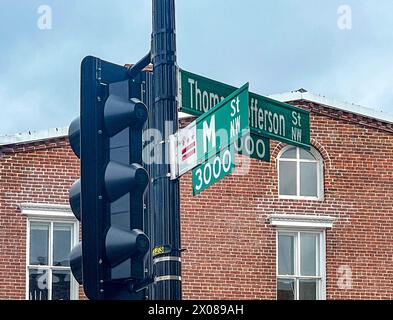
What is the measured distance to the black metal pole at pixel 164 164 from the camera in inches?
327

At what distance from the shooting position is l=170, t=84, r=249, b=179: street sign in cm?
861

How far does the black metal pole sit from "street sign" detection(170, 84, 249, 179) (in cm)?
10

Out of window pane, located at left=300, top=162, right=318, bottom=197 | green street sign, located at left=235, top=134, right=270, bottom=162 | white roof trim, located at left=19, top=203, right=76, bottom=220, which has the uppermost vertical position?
window pane, located at left=300, top=162, right=318, bottom=197

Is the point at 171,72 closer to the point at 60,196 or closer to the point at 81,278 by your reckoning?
the point at 81,278

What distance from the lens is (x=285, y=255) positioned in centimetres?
2347

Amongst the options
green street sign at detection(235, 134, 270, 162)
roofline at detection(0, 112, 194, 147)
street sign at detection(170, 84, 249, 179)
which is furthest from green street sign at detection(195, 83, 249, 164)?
roofline at detection(0, 112, 194, 147)

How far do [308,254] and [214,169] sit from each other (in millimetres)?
14945

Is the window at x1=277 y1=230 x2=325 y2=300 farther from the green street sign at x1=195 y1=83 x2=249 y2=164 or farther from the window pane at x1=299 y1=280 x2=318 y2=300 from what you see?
the green street sign at x1=195 y1=83 x2=249 y2=164

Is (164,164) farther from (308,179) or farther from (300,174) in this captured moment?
(308,179)

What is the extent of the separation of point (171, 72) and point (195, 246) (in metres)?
14.4

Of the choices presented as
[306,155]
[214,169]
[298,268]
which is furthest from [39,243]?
[214,169]

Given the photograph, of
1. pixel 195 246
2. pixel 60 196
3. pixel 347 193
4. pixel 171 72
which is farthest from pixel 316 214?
pixel 171 72

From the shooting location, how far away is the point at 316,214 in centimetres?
2370
